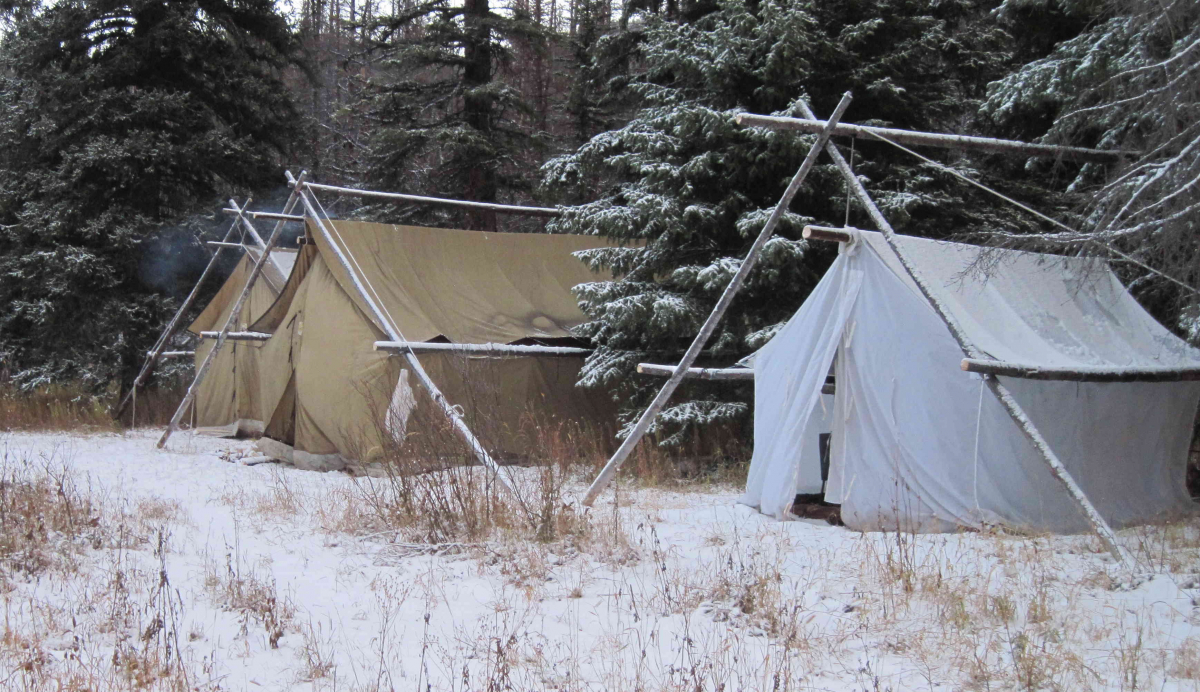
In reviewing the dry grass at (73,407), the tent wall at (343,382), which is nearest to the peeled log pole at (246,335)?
the tent wall at (343,382)

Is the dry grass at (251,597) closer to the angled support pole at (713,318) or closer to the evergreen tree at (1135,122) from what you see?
the angled support pole at (713,318)

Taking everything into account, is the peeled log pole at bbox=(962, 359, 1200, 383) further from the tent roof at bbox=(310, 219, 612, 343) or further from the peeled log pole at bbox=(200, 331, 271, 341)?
the peeled log pole at bbox=(200, 331, 271, 341)

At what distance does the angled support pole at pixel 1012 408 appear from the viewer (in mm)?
Result: 5551

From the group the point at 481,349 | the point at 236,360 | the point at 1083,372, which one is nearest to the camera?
the point at 1083,372

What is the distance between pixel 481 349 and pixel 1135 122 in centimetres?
673

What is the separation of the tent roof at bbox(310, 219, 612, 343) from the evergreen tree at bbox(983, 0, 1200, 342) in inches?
244

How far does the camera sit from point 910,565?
5160 mm

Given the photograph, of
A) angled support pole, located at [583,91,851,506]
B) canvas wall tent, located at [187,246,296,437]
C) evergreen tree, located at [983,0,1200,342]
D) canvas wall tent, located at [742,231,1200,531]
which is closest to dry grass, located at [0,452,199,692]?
angled support pole, located at [583,91,851,506]

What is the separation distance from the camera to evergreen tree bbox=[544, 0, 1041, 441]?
9.50 meters

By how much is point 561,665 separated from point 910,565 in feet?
7.22

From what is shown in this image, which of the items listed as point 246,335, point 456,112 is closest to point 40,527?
point 246,335

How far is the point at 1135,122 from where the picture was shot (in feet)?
22.0

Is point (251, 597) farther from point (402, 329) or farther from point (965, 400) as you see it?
point (402, 329)

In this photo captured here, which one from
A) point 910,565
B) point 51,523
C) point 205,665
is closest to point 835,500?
point 910,565
